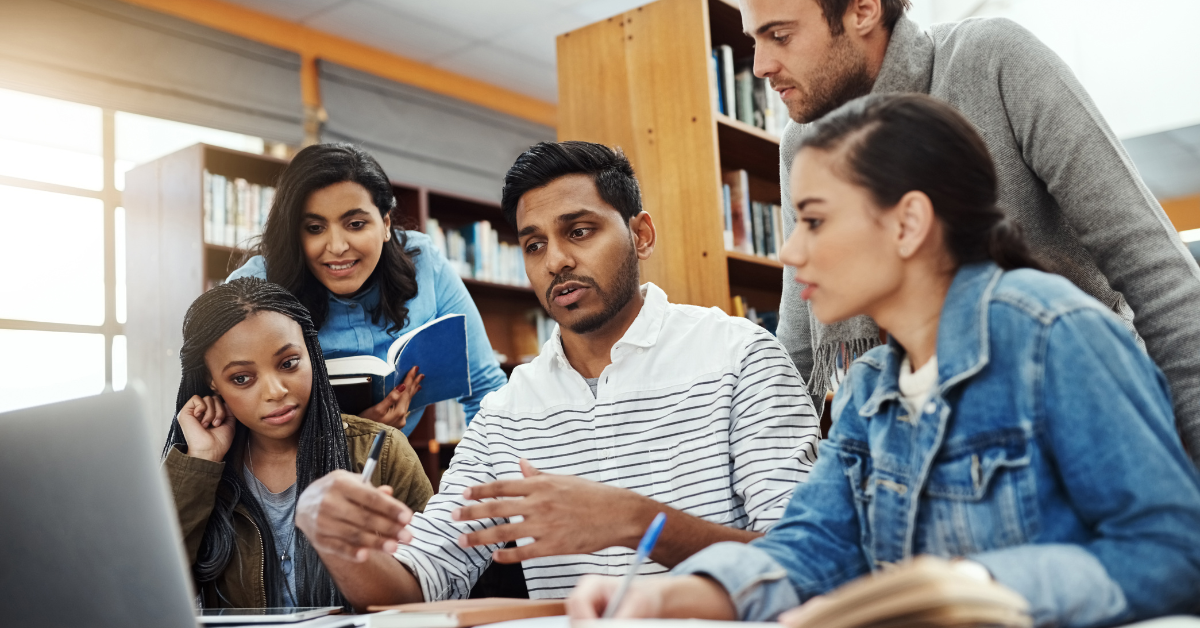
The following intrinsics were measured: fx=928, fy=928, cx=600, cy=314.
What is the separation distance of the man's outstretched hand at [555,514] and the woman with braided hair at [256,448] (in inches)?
20.1

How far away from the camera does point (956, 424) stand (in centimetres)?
79

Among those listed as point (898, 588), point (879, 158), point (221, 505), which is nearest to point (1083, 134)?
point (879, 158)

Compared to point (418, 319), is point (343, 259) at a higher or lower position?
higher

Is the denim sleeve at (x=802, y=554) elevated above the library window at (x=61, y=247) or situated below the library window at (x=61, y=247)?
Answer: below

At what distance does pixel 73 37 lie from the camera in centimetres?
394

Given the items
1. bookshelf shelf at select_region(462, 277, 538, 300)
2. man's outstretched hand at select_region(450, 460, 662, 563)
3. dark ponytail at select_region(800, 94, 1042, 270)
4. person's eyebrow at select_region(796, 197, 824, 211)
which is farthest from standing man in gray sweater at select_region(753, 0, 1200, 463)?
bookshelf shelf at select_region(462, 277, 538, 300)

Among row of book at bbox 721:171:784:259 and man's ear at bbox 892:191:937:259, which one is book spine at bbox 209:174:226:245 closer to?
row of book at bbox 721:171:784:259

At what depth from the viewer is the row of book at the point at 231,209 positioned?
3686mm

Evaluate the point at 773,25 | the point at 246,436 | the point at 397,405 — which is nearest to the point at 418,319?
the point at 397,405

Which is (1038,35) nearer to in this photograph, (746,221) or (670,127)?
(746,221)

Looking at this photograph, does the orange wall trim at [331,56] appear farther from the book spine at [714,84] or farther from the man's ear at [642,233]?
the man's ear at [642,233]

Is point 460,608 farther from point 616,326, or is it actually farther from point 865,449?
point 616,326

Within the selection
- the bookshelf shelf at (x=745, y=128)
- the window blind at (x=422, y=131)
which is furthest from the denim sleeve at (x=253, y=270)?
the window blind at (x=422, y=131)

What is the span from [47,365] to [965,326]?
3.97 m
